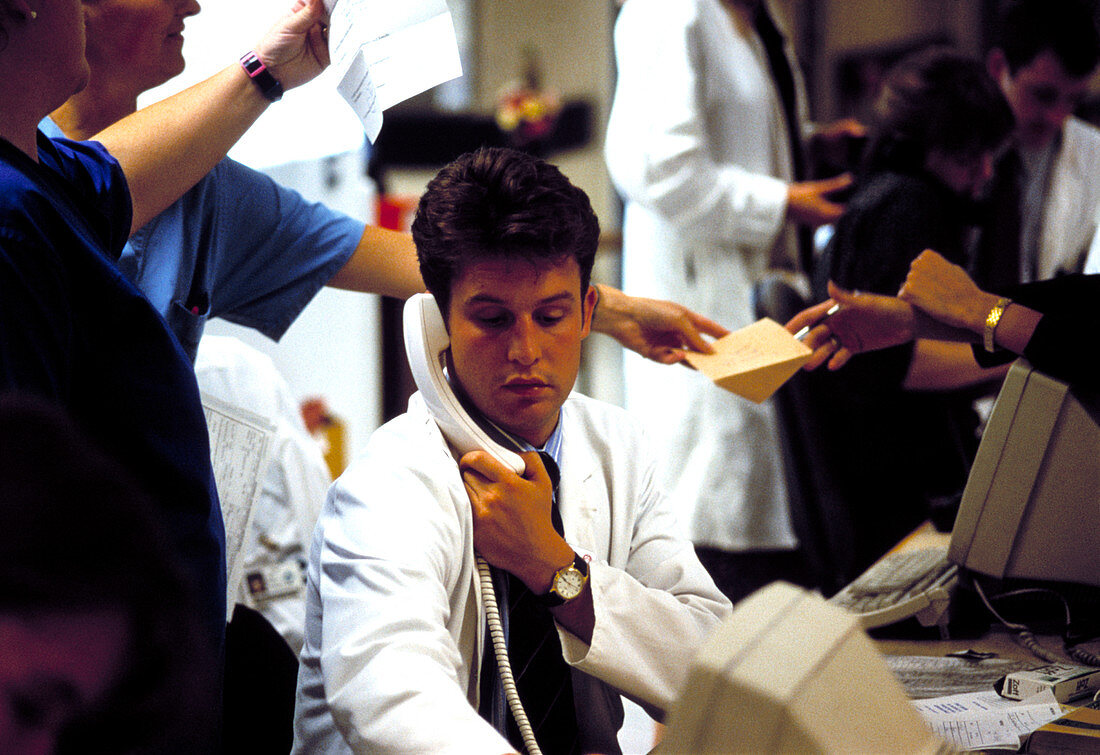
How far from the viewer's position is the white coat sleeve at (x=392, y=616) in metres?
0.87

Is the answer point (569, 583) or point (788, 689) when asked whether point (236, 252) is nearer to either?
point (569, 583)

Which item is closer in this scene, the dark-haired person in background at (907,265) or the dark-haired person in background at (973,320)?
the dark-haired person in background at (973,320)

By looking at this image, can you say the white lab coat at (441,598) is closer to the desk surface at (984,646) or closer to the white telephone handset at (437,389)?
the white telephone handset at (437,389)

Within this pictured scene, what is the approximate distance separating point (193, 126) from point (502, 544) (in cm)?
58

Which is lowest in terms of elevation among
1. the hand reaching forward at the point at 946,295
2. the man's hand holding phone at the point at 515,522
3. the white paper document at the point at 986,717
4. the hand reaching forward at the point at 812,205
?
the white paper document at the point at 986,717

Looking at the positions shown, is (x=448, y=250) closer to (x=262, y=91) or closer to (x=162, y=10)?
(x=262, y=91)

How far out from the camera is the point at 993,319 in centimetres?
141

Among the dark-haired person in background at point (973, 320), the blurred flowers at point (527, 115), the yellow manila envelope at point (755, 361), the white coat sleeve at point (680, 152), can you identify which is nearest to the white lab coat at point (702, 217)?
the white coat sleeve at point (680, 152)

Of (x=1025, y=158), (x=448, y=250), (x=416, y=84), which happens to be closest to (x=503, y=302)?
(x=448, y=250)

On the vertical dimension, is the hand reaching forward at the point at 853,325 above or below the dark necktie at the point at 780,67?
below

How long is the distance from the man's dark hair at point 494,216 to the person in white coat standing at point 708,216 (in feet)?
3.78

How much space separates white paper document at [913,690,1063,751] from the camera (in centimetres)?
104

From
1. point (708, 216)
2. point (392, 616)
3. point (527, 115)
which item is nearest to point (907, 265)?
point (708, 216)

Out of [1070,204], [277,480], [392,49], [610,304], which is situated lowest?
[277,480]
